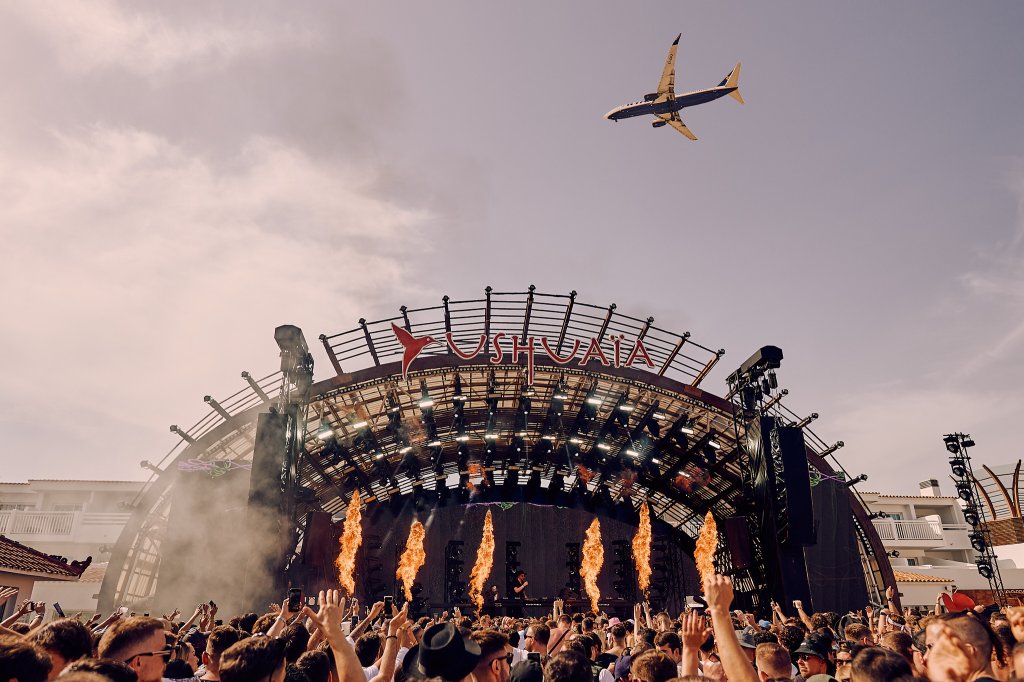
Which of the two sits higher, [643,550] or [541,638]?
[643,550]

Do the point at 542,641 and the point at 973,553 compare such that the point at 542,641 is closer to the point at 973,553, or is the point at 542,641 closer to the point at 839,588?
the point at 839,588

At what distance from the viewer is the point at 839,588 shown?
20.0 meters

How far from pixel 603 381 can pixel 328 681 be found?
57.9 ft

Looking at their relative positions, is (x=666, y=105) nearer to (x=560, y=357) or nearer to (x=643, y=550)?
(x=560, y=357)

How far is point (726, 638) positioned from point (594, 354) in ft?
55.3

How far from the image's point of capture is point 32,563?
1317 centimetres

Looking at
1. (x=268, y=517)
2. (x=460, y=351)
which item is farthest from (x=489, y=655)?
(x=460, y=351)

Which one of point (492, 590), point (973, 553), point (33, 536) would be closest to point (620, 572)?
point (492, 590)

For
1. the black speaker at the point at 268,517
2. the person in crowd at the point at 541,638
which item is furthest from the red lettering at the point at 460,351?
the person in crowd at the point at 541,638

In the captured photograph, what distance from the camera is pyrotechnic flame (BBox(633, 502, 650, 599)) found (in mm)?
29391

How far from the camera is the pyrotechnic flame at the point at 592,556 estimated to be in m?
29.7

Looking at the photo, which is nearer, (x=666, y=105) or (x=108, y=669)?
(x=108, y=669)

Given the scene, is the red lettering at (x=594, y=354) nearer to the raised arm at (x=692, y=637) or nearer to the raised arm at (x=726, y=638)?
the raised arm at (x=692, y=637)

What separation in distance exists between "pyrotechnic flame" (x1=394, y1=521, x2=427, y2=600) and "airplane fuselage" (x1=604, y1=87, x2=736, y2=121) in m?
19.9
